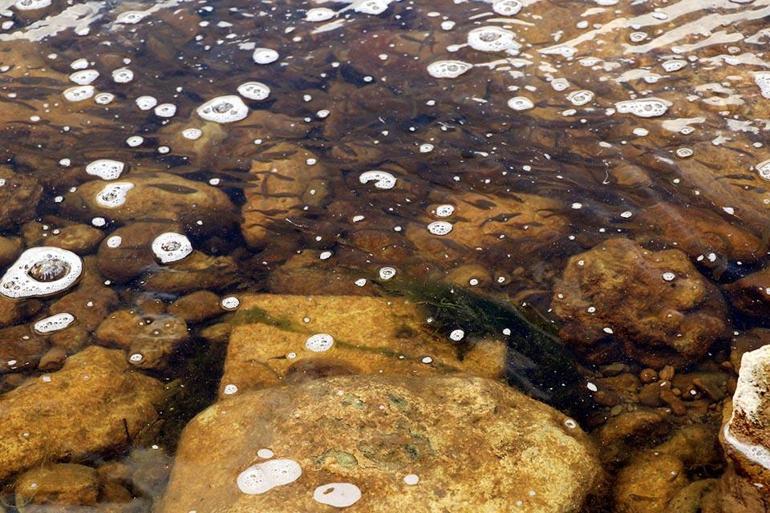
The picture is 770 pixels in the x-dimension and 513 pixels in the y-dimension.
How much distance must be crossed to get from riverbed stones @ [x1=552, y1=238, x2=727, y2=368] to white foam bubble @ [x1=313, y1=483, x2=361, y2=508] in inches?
63.7

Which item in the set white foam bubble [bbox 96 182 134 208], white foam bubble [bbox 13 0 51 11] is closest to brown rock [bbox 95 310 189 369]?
white foam bubble [bbox 96 182 134 208]

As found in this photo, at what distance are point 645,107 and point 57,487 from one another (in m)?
4.68

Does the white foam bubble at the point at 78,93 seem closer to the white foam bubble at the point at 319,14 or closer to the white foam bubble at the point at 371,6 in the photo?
the white foam bubble at the point at 319,14

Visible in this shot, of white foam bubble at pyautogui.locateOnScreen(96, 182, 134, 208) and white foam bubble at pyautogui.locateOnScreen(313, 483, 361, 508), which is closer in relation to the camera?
white foam bubble at pyautogui.locateOnScreen(313, 483, 361, 508)

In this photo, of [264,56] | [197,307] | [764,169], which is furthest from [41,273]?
[764,169]

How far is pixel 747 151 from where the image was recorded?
4.94 m

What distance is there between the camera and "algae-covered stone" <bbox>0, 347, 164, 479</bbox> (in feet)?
11.2

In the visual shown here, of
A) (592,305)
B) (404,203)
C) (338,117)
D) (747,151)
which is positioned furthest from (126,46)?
(747,151)

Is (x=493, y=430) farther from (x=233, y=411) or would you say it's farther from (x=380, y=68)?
(x=380, y=68)

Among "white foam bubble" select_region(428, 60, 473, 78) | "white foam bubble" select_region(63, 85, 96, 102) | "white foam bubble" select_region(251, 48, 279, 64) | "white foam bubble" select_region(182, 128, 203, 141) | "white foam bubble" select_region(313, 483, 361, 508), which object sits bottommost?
"white foam bubble" select_region(313, 483, 361, 508)

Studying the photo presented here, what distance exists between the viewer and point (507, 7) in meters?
6.56

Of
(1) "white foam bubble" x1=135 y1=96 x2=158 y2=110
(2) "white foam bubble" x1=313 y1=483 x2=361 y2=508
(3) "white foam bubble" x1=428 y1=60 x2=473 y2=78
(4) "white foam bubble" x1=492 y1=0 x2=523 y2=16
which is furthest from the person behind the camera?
(4) "white foam bubble" x1=492 y1=0 x2=523 y2=16

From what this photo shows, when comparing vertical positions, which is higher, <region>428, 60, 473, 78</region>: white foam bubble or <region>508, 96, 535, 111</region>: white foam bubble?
<region>428, 60, 473, 78</region>: white foam bubble

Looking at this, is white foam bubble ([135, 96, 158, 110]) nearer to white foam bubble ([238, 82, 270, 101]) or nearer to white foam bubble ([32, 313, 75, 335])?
white foam bubble ([238, 82, 270, 101])
